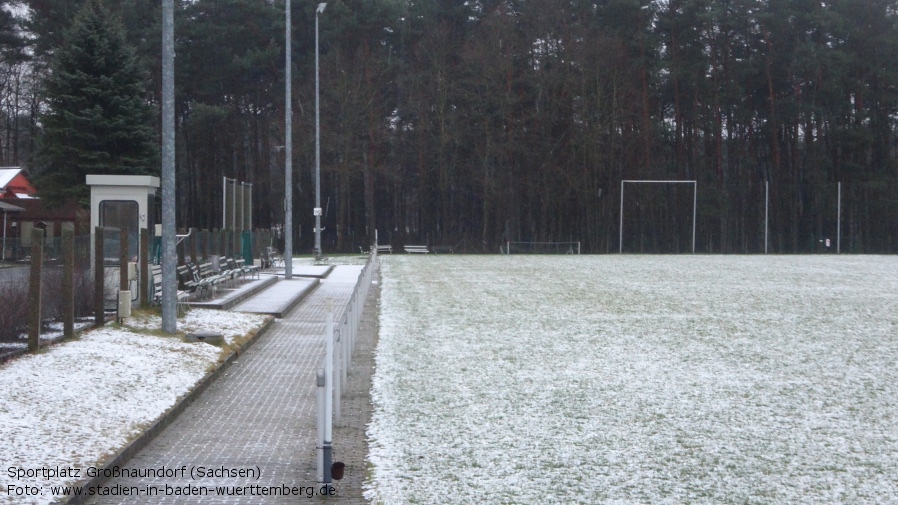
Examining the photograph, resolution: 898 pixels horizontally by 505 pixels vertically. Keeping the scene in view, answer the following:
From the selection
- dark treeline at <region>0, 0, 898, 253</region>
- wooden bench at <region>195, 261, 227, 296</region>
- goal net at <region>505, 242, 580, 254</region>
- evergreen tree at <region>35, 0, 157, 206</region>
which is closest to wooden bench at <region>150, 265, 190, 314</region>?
wooden bench at <region>195, 261, 227, 296</region>

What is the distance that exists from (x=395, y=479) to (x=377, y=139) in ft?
197

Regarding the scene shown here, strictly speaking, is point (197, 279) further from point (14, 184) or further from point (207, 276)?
point (14, 184)

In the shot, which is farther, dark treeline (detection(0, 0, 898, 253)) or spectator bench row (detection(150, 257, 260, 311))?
dark treeline (detection(0, 0, 898, 253))

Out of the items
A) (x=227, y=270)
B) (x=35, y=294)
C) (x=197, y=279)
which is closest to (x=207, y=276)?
(x=197, y=279)

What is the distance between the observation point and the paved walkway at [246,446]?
771 cm

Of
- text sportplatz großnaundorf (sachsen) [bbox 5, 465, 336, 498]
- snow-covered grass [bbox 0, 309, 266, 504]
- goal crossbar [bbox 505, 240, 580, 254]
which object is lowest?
text sportplatz großnaundorf (sachsen) [bbox 5, 465, 336, 498]

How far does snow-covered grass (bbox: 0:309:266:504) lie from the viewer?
316 inches

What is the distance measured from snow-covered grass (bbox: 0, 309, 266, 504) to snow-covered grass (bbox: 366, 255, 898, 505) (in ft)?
7.29

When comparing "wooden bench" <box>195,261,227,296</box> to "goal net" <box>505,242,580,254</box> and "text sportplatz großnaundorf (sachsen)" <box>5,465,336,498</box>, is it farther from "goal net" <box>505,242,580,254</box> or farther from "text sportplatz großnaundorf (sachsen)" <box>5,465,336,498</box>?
"goal net" <box>505,242,580,254</box>

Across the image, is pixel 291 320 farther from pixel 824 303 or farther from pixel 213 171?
pixel 213 171

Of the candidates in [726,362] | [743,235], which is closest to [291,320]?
[726,362]

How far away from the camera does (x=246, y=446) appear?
921 centimetres

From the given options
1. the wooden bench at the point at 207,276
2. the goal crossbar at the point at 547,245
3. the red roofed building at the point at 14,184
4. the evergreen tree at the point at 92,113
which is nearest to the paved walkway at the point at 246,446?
the wooden bench at the point at 207,276

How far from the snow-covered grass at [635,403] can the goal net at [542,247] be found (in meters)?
41.3
